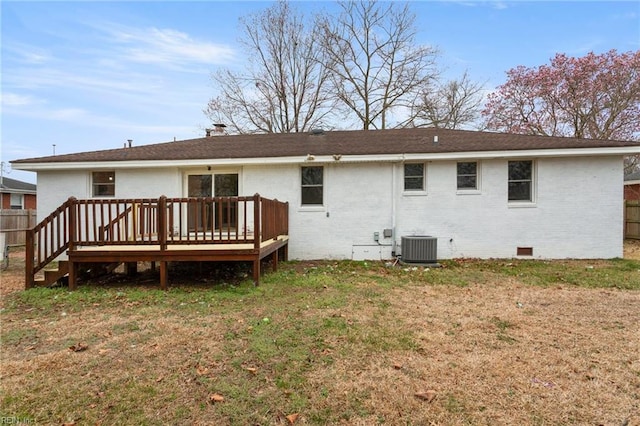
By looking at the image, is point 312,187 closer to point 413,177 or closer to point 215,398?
point 413,177

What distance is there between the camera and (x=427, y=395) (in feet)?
8.52

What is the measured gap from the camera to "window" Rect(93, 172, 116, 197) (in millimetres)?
9867

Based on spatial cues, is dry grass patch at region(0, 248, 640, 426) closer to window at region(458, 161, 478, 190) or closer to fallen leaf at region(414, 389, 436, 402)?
fallen leaf at region(414, 389, 436, 402)

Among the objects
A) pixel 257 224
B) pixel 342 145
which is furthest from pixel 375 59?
pixel 257 224

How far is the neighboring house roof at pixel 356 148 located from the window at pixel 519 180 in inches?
23.5

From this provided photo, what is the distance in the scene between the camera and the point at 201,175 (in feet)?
32.4

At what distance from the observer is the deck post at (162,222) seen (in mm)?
5828

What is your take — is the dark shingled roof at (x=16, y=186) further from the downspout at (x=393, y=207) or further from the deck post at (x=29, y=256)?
the downspout at (x=393, y=207)

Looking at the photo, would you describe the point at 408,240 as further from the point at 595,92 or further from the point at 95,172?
the point at 595,92

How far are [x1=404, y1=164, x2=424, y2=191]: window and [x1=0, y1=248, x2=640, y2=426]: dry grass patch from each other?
394 centimetres

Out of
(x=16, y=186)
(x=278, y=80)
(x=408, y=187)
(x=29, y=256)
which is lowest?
(x=29, y=256)

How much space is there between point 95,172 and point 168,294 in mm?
6397

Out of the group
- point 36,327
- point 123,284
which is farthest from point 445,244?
point 36,327

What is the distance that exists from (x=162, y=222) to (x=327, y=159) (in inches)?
185
